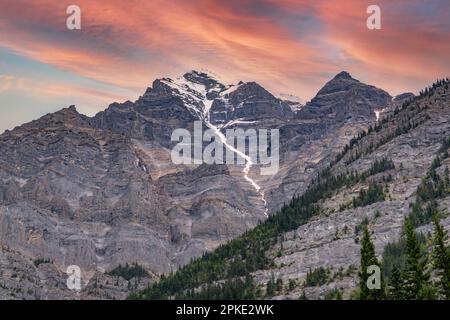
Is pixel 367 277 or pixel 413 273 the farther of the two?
pixel 413 273

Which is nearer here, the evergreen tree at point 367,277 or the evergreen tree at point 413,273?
the evergreen tree at point 367,277

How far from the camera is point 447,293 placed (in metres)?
122

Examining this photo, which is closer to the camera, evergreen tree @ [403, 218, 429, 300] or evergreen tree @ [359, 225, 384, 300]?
evergreen tree @ [359, 225, 384, 300]

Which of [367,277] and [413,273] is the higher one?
[413,273]
